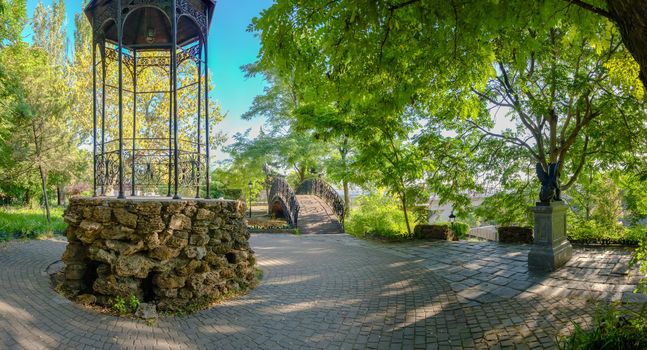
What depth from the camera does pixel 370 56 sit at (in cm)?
413

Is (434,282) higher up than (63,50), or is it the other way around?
(63,50)

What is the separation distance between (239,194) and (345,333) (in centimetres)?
2284

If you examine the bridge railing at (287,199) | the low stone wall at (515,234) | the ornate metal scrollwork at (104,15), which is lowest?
the low stone wall at (515,234)

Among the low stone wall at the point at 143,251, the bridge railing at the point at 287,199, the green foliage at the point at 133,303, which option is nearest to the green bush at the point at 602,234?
the low stone wall at the point at 143,251

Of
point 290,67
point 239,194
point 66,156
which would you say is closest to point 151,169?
point 290,67

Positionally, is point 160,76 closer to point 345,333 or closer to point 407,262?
point 407,262

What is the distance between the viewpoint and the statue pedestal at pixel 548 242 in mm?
6371

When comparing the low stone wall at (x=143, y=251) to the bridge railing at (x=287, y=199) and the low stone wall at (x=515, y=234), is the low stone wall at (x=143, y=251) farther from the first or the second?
the bridge railing at (x=287, y=199)

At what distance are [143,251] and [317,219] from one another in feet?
37.1

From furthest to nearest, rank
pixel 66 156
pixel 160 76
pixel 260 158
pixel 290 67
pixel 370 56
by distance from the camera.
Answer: pixel 260 158 < pixel 160 76 < pixel 66 156 < pixel 370 56 < pixel 290 67

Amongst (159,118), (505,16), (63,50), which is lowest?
→ (505,16)

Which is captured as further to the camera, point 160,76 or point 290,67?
point 160,76

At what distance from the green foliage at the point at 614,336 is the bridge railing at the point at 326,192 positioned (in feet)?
41.8

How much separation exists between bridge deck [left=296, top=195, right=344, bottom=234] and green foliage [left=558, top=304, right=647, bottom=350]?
1173 centimetres
